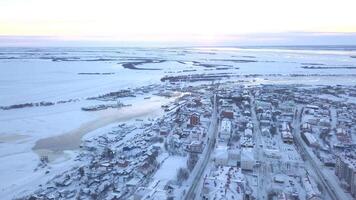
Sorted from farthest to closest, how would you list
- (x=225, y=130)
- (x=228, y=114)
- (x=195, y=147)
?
(x=228, y=114), (x=225, y=130), (x=195, y=147)

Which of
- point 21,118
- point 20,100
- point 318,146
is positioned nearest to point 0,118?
point 21,118

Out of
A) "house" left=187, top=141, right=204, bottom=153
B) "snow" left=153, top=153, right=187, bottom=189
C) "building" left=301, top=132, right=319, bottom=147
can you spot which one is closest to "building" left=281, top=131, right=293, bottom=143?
"building" left=301, top=132, right=319, bottom=147

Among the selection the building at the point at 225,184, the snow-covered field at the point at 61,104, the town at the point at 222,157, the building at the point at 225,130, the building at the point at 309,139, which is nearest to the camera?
the building at the point at 225,184

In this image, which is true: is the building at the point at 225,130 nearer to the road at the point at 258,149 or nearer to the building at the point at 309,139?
the road at the point at 258,149

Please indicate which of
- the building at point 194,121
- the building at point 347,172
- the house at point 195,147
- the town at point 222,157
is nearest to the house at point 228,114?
the town at point 222,157

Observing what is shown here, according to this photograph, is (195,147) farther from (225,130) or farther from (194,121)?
(194,121)

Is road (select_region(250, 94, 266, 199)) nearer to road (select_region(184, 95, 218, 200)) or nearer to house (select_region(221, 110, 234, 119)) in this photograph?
house (select_region(221, 110, 234, 119))

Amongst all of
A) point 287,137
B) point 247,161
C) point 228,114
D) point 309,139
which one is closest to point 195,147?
point 247,161

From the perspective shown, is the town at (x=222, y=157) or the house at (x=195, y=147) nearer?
the town at (x=222, y=157)
